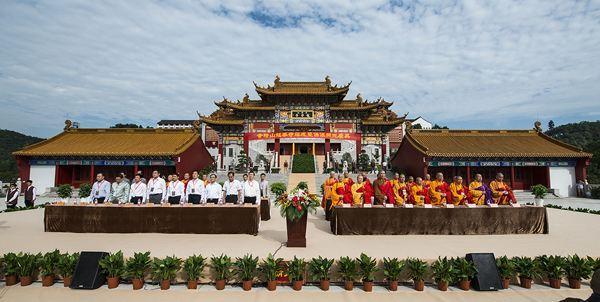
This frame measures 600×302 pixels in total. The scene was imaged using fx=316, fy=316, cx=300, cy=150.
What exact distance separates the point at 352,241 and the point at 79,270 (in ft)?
16.4

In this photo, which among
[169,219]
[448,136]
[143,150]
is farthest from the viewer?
[448,136]

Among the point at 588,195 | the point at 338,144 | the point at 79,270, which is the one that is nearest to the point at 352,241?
the point at 79,270

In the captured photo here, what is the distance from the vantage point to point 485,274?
15.4 feet

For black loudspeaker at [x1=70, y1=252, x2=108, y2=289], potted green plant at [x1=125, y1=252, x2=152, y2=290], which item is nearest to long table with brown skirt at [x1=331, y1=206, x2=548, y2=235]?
potted green plant at [x1=125, y1=252, x2=152, y2=290]

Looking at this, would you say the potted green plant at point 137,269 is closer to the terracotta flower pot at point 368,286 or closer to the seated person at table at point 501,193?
the terracotta flower pot at point 368,286

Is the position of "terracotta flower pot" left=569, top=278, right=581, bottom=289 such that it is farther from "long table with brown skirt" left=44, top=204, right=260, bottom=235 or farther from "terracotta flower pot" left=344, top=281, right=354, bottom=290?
"long table with brown skirt" left=44, top=204, right=260, bottom=235

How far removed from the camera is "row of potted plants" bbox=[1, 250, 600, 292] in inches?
185

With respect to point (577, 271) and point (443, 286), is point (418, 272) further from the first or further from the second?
point (577, 271)

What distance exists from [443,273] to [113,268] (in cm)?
493

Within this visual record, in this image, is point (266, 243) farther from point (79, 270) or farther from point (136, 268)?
point (79, 270)

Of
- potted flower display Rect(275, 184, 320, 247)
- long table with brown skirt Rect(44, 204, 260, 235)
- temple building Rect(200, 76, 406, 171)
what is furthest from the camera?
temple building Rect(200, 76, 406, 171)

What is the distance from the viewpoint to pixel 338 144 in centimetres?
3106

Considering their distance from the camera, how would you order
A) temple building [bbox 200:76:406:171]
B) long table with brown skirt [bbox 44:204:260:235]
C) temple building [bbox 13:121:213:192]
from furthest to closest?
temple building [bbox 200:76:406:171] → temple building [bbox 13:121:213:192] → long table with brown skirt [bbox 44:204:260:235]

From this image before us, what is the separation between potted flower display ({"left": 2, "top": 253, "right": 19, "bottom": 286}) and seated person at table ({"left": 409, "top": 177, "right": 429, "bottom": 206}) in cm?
864
